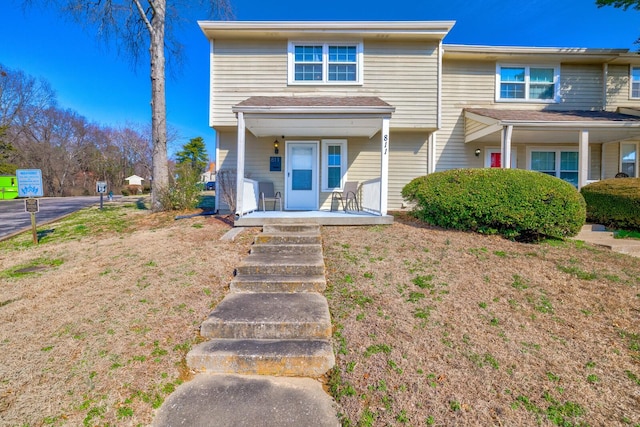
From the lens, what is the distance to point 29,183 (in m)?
7.23

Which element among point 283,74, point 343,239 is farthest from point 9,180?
point 343,239

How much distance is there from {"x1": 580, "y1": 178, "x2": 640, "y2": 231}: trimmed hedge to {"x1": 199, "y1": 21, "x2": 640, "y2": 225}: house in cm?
86

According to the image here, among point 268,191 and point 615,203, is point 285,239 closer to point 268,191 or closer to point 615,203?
point 268,191

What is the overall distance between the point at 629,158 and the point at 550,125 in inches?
192

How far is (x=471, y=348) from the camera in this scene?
2711 millimetres

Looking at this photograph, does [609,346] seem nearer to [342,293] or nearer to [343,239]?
[342,293]

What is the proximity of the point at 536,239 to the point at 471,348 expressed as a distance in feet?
13.0

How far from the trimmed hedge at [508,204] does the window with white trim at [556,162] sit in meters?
5.48

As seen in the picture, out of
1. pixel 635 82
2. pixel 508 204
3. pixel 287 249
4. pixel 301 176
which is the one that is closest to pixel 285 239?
pixel 287 249

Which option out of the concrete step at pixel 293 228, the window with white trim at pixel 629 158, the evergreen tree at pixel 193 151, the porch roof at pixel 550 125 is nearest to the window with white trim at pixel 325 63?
the porch roof at pixel 550 125

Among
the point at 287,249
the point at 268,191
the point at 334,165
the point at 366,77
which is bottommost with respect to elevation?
the point at 287,249

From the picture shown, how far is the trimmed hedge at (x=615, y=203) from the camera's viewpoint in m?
6.75

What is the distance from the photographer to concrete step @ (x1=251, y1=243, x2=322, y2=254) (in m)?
4.88

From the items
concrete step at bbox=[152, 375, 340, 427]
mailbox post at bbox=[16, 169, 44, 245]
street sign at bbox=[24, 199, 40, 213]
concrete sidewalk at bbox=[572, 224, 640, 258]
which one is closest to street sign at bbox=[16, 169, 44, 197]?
mailbox post at bbox=[16, 169, 44, 245]
